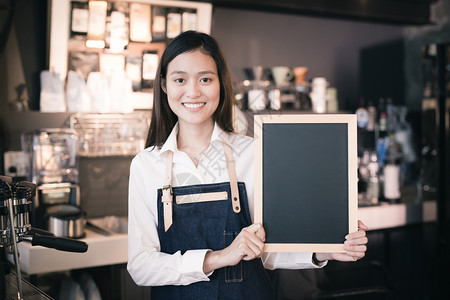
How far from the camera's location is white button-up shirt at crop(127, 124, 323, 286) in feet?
5.00

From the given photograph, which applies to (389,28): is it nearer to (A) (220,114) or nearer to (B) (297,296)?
(B) (297,296)

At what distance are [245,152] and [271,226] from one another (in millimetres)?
334

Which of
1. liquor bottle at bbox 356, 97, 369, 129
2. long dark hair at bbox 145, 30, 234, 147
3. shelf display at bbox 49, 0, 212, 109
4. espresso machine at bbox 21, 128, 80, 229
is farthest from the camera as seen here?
liquor bottle at bbox 356, 97, 369, 129

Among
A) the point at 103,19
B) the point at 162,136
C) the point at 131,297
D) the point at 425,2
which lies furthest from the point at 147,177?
the point at 425,2

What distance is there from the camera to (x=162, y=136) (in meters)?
1.72

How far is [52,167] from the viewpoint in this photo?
9.93 feet

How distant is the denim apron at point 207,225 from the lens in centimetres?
159

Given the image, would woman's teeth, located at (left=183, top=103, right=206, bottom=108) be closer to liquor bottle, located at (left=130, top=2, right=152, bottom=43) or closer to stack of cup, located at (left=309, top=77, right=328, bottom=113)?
liquor bottle, located at (left=130, top=2, right=152, bottom=43)

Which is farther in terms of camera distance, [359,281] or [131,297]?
[359,281]

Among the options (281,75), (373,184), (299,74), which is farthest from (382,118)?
(281,75)

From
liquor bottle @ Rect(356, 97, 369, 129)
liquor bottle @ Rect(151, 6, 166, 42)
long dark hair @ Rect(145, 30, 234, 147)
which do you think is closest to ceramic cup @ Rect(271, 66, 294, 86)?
liquor bottle @ Rect(356, 97, 369, 129)

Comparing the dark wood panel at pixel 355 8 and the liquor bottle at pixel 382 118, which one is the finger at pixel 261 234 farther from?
the liquor bottle at pixel 382 118

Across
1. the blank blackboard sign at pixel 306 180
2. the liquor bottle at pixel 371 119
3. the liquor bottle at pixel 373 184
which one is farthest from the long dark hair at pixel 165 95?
the liquor bottle at pixel 371 119

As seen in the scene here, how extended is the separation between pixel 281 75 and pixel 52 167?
185 cm
